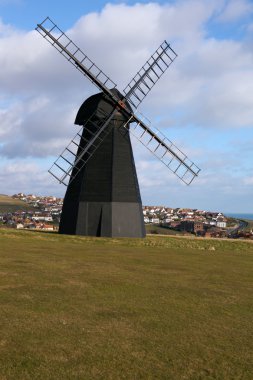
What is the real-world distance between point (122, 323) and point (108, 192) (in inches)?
861

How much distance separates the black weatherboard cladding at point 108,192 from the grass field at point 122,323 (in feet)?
48.2

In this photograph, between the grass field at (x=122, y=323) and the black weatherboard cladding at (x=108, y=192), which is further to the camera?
the black weatherboard cladding at (x=108, y=192)

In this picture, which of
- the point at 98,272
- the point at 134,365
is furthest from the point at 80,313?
→ the point at 98,272

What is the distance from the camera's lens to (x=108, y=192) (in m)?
29.7

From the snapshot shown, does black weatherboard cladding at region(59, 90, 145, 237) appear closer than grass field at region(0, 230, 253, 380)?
No

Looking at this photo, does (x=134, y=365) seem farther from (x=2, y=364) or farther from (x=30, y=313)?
(x=30, y=313)

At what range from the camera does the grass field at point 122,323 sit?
19.4 feet

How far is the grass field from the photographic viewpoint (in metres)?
5.91

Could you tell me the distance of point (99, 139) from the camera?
3075 cm

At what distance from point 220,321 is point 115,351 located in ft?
9.48

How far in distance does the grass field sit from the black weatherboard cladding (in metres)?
14.7

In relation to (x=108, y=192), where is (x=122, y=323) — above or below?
below

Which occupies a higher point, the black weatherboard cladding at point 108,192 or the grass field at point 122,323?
the black weatherboard cladding at point 108,192

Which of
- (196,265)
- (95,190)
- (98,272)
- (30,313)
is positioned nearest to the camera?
(30,313)
